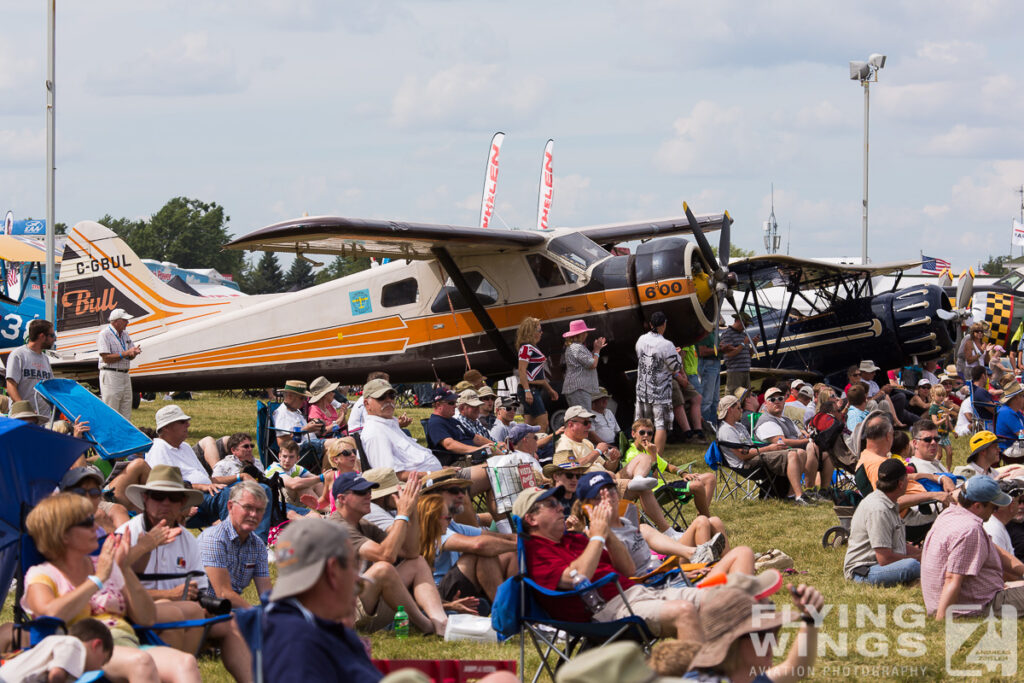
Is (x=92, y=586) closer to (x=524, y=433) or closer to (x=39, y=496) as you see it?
(x=39, y=496)

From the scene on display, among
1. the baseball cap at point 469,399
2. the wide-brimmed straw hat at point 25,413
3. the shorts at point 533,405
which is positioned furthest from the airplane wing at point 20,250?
the wide-brimmed straw hat at point 25,413

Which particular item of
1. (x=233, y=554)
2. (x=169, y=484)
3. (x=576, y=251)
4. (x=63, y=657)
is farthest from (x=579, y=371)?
(x=63, y=657)

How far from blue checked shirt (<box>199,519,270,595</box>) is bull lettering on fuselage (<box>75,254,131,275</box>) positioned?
12145 millimetres

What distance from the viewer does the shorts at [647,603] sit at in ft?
16.5

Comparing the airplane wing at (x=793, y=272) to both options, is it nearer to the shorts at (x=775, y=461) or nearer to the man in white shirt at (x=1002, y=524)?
the shorts at (x=775, y=461)

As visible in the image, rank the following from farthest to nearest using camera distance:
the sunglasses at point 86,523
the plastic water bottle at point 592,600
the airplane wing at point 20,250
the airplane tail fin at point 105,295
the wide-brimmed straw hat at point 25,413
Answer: the airplane wing at point 20,250 → the airplane tail fin at point 105,295 → the wide-brimmed straw hat at point 25,413 → the plastic water bottle at point 592,600 → the sunglasses at point 86,523

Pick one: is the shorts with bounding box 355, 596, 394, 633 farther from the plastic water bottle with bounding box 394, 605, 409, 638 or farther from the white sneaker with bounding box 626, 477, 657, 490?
the white sneaker with bounding box 626, 477, 657, 490

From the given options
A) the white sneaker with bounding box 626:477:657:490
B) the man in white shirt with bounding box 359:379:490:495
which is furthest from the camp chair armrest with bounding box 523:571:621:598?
the man in white shirt with bounding box 359:379:490:495

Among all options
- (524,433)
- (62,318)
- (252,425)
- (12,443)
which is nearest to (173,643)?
(12,443)

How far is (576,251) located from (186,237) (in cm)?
9096

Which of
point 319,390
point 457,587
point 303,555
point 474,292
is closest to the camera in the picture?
point 303,555

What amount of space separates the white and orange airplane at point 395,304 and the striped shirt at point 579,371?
33.7 inches

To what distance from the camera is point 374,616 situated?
6227mm

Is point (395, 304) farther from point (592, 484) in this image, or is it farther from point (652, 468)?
point (592, 484)
